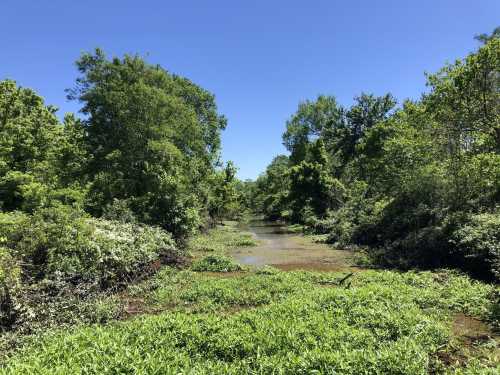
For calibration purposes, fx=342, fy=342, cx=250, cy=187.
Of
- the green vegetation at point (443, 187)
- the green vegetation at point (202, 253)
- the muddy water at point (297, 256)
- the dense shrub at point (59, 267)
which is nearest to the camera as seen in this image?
the green vegetation at point (202, 253)

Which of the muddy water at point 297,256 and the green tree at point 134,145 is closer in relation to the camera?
the muddy water at point 297,256

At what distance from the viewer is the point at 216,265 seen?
48.2 feet

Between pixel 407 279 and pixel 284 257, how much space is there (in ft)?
25.7

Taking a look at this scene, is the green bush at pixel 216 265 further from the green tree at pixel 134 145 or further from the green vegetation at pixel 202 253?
the green tree at pixel 134 145

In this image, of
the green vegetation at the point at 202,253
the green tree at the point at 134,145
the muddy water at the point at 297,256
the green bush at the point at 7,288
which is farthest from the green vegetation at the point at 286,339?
the green tree at the point at 134,145

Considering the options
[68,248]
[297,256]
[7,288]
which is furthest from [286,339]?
[297,256]

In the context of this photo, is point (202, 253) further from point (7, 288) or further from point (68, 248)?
point (7, 288)

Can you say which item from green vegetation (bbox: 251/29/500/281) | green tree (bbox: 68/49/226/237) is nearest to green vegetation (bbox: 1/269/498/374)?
green vegetation (bbox: 251/29/500/281)

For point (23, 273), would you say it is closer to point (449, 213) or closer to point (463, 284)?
point (463, 284)

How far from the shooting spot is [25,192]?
17625 mm

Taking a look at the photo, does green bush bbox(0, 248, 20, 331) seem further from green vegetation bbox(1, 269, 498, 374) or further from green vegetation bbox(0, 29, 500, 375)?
green vegetation bbox(1, 269, 498, 374)

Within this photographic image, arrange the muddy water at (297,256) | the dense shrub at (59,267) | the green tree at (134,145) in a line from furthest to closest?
the green tree at (134,145) < the muddy water at (297,256) < the dense shrub at (59,267)

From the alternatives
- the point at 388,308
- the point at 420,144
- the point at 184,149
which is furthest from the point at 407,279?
the point at 184,149

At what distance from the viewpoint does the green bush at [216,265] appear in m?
14.3
